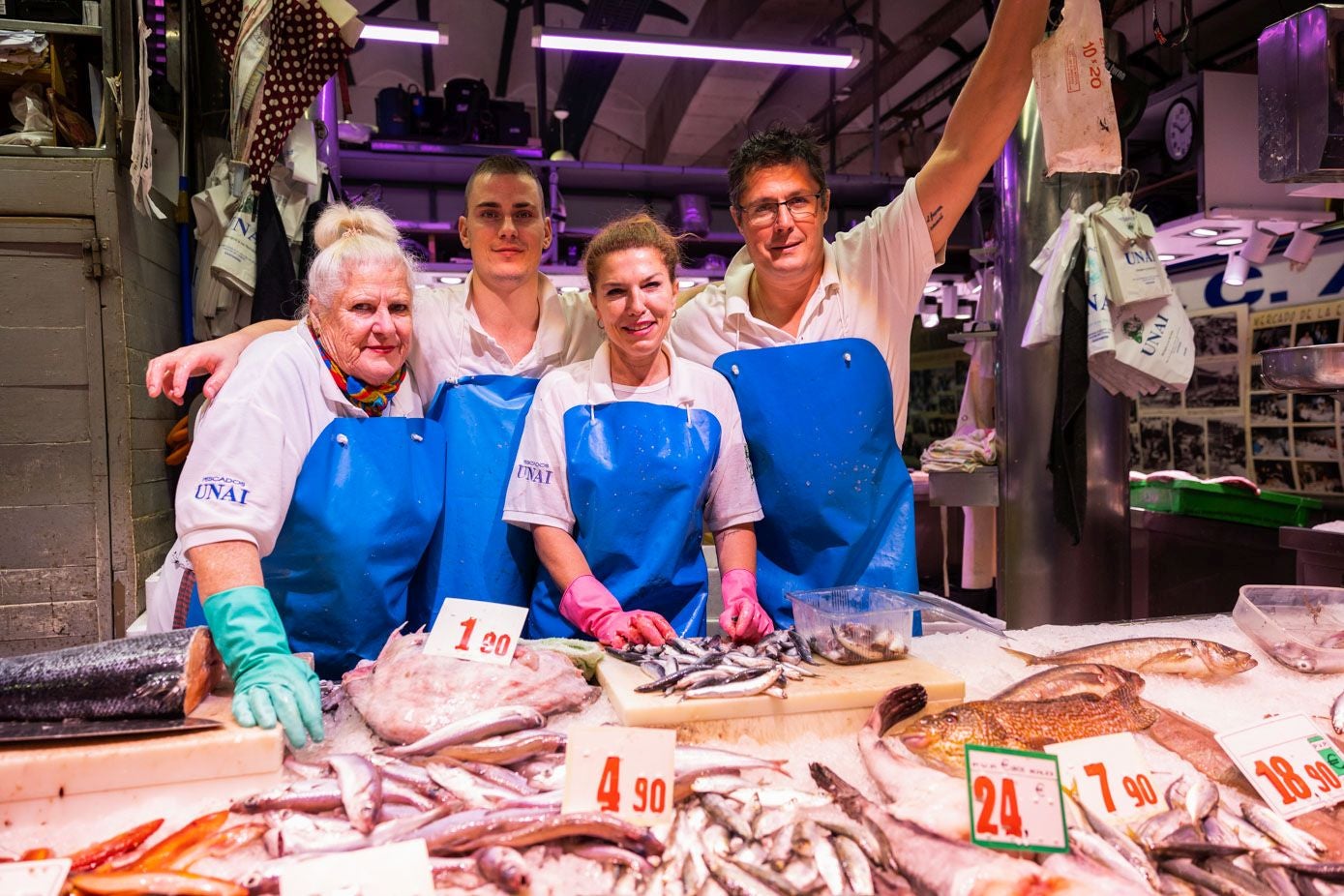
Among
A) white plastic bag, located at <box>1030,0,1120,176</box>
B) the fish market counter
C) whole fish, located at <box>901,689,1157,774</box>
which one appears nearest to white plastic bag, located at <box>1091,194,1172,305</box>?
the fish market counter

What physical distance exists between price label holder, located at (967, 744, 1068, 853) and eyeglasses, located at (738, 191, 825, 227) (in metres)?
1.77

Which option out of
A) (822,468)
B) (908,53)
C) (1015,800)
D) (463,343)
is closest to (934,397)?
(908,53)

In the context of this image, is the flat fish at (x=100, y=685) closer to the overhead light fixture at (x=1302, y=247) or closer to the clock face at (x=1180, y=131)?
the clock face at (x=1180, y=131)

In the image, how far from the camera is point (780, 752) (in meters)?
1.58

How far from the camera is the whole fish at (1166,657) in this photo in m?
1.92

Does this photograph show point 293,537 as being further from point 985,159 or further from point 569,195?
point 569,195

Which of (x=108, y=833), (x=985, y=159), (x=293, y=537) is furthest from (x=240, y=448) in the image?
(x=985, y=159)

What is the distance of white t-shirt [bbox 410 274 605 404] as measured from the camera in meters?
2.67

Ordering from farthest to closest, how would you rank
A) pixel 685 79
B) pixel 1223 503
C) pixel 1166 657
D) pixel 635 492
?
pixel 685 79 → pixel 1223 503 → pixel 635 492 → pixel 1166 657

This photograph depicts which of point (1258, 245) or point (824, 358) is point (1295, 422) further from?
point (824, 358)

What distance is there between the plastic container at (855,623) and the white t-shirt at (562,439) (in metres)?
0.62

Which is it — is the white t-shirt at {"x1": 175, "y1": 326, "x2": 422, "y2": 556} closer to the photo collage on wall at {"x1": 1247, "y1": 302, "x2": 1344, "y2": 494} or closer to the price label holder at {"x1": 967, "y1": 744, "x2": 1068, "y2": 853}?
the price label holder at {"x1": 967, "y1": 744, "x2": 1068, "y2": 853}

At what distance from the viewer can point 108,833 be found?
1.33 metres

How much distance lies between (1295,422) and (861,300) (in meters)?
6.06
